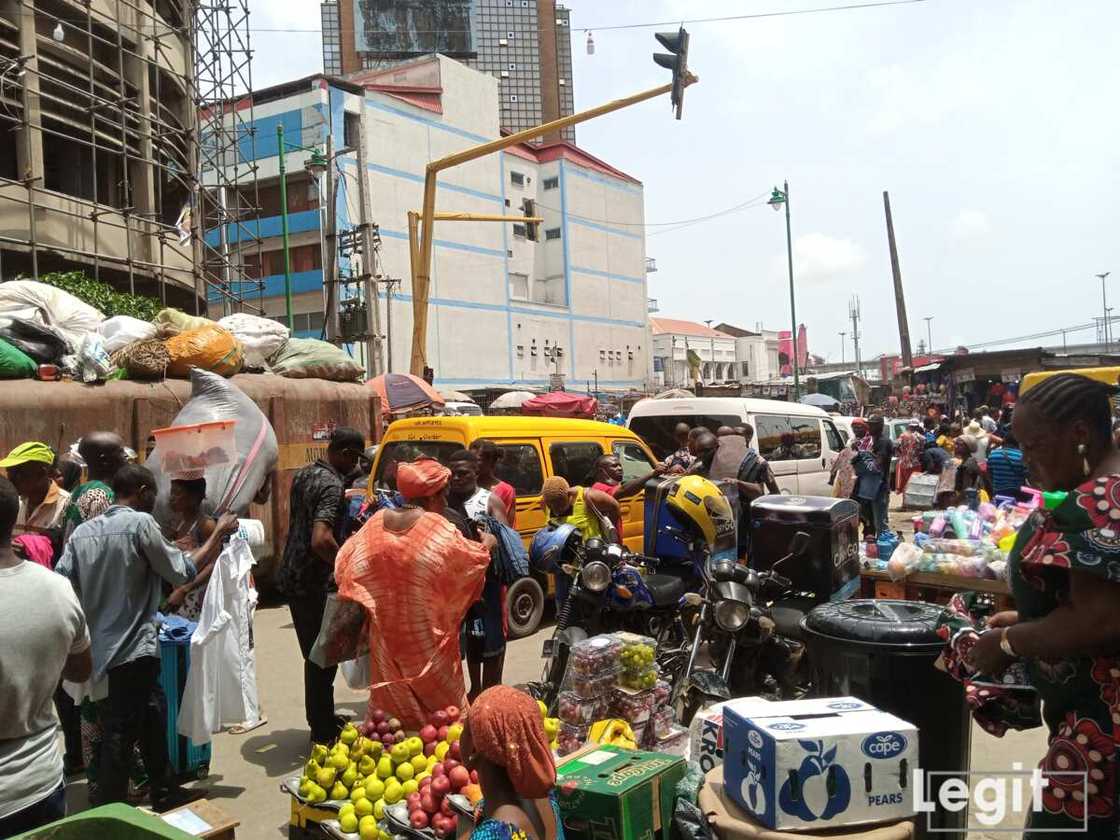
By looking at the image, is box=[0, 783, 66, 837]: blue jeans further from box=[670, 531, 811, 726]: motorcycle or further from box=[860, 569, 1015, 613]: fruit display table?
box=[860, 569, 1015, 613]: fruit display table

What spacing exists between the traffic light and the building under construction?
983cm

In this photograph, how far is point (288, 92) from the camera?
123 ft

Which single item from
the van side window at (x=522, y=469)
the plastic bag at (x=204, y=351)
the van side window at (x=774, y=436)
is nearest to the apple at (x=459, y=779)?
the van side window at (x=522, y=469)

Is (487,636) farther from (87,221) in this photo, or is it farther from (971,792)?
(87,221)

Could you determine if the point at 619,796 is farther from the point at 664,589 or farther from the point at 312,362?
the point at 312,362

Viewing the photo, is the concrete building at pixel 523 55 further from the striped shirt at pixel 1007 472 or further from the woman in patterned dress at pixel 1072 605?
the woman in patterned dress at pixel 1072 605

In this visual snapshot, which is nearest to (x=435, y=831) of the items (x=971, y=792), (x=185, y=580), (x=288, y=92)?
(x=185, y=580)

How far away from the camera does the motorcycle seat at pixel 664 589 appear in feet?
17.0

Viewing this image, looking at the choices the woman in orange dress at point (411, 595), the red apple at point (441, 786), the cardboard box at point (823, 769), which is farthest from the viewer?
the woman in orange dress at point (411, 595)

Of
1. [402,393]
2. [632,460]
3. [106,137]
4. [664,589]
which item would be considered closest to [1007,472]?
[632,460]

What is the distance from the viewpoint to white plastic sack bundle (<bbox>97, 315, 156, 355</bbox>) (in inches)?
324

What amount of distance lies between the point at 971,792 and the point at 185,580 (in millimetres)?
3705

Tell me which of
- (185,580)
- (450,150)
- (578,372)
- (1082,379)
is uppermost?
(450,150)

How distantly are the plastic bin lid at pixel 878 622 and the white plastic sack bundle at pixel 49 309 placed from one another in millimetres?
7051
